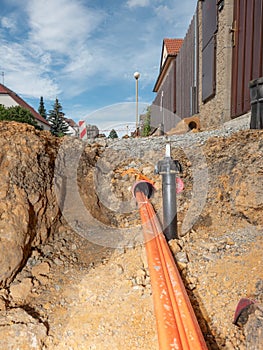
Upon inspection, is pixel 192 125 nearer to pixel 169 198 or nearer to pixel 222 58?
pixel 222 58

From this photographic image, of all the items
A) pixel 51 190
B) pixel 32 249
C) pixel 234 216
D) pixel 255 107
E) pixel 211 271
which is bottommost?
pixel 211 271

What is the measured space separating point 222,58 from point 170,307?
4886 millimetres

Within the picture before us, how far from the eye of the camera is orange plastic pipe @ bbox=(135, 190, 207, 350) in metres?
0.91

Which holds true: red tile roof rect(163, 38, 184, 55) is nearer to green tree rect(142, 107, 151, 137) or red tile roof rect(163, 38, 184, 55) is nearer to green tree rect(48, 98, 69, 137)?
green tree rect(142, 107, 151, 137)

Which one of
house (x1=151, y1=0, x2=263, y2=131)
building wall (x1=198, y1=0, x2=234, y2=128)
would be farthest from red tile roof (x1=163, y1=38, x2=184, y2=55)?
building wall (x1=198, y1=0, x2=234, y2=128)

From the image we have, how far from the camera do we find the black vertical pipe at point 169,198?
1.96m

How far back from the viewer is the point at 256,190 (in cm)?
187

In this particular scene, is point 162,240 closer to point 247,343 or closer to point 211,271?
point 211,271

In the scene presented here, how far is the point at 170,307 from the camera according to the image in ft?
3.54

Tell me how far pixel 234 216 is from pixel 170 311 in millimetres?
1191

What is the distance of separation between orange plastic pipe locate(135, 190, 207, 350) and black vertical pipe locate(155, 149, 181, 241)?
0.30 metres

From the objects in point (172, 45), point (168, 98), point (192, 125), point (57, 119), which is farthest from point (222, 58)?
point (57, 119)

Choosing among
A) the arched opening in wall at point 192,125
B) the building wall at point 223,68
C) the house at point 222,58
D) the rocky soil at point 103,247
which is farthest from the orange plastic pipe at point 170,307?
the arched opening in wall at point 192,125

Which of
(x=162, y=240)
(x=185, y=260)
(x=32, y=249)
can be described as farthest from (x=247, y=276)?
(x=32, y=249)
